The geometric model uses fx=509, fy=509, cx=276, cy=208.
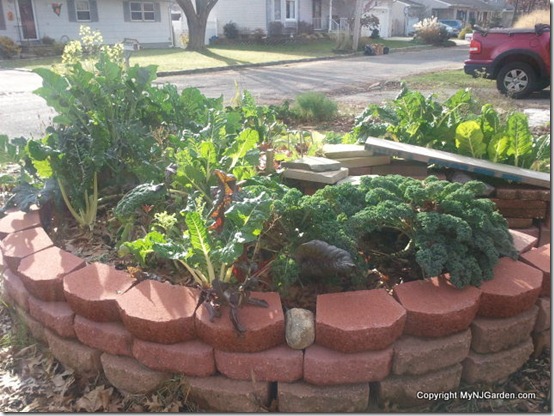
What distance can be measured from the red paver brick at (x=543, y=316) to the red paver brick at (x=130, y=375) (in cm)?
165

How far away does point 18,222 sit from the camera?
114 inches

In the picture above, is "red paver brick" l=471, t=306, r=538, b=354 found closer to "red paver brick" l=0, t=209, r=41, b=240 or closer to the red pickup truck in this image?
"red paver brick" l=0, t=209, r=41, b=240

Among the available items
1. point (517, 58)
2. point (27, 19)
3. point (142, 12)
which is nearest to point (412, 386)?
point (517, 58)

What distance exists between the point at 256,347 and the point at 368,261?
0.85 metres

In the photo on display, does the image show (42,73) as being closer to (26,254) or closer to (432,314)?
(26,254)

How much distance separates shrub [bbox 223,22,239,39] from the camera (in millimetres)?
35875

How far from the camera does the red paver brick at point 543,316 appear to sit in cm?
230

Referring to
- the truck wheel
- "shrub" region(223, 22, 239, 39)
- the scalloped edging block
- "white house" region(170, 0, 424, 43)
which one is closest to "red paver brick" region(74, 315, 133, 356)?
the scalloped edging block

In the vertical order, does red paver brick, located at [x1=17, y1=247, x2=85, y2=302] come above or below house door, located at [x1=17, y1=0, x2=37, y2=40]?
below

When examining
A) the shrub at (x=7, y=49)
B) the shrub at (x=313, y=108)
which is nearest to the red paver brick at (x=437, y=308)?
the shrub at (x=313, y=108)

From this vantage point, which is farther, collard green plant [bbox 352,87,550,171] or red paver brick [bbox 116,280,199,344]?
collard green plant [bbox 352,87,550,171]

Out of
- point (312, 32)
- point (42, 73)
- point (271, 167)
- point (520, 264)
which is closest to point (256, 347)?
point (520, 264)

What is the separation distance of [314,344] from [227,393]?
394mm

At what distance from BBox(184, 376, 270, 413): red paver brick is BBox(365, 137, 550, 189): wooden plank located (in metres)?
1.93
